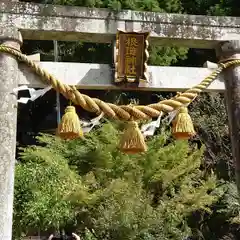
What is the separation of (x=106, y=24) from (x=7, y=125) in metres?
1.34

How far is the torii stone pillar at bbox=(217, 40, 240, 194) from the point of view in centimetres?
457

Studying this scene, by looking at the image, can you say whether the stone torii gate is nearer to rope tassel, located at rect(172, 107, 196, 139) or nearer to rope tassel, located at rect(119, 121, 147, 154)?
rope tassel, located at rect(172, 107, 196, 139)

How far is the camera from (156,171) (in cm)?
947

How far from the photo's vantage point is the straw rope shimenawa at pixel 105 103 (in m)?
4.34

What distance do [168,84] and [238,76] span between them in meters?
0.68

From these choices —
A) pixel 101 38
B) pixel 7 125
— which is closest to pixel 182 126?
pixel 101 38

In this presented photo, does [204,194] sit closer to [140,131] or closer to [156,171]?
[156,171]

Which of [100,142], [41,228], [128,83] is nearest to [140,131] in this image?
[128,83]

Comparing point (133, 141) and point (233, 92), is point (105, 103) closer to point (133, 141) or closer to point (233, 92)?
point (133, 141)

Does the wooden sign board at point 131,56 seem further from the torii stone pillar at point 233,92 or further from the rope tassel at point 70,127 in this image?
the torii stone pillar at point 233,92

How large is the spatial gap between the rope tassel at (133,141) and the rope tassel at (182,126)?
1.06 ft

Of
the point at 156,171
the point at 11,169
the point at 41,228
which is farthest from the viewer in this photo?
the point at 156,171

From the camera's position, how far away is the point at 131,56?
15.1 feet

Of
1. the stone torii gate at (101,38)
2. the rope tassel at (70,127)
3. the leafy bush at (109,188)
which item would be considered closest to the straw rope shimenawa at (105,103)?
the stone torii gate at (101,38)
